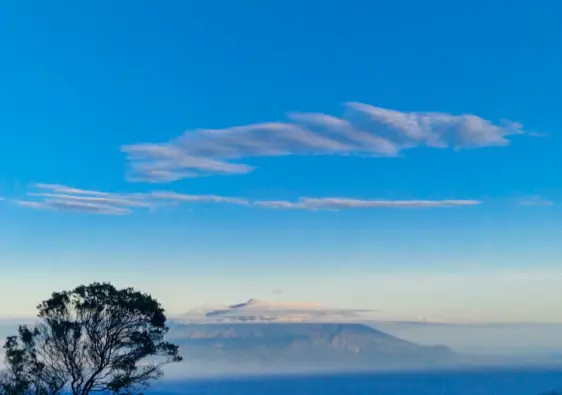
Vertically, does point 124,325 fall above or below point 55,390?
above

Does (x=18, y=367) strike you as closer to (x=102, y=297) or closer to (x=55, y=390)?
(x=55, y=390)

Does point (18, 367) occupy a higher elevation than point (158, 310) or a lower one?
lower

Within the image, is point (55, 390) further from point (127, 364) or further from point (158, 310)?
point (158, 310)

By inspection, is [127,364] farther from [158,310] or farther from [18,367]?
[18,367]

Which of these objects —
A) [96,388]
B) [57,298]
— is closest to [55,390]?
[96,388]

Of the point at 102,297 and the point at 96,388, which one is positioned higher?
the point at 102,297

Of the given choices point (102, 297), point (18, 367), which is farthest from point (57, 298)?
point (18, 367)

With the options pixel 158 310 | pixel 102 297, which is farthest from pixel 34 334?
pixel 158 310

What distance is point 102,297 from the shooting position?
43.9 metres

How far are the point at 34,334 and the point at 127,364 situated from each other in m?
6.32

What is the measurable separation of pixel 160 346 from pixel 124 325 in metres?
3.05

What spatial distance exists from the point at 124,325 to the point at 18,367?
7533mm

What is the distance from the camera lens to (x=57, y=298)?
43719mm

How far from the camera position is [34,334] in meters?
44.7
